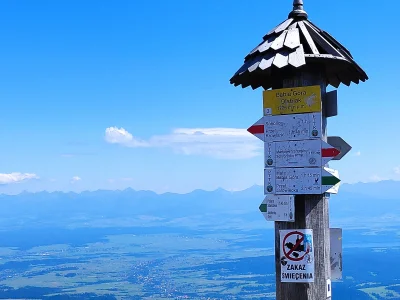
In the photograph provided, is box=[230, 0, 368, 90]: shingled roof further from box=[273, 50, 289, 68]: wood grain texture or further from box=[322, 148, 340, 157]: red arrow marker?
box=[322, 148, 340, 157]: red arrow marker

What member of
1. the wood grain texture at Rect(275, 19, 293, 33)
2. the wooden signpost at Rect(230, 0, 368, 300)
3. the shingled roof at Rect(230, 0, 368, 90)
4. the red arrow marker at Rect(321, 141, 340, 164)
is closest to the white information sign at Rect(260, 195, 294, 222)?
the wooden signpost at Rect(230, 0, 368, 300)

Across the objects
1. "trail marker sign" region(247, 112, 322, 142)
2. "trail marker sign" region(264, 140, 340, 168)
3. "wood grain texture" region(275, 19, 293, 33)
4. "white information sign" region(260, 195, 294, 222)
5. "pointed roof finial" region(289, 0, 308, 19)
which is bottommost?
"white information sign" region(260, 195, 294, 222)

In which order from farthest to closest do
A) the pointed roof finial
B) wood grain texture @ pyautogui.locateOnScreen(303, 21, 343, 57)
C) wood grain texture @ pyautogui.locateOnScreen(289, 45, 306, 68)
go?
the pointed roof finial, wood grain texture @ pyautogui.locateOnScreen(303, 21, 343, 57), wood grain texture @ pyautogui.locateOnScreen(289, 45, 306, 68)

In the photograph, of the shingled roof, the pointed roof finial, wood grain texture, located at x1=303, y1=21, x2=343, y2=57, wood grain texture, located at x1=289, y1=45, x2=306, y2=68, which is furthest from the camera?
the pointed roof finial

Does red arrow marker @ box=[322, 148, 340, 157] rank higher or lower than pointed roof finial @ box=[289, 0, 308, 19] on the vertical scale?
lower

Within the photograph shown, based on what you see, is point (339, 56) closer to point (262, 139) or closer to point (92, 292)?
point (262, 139)

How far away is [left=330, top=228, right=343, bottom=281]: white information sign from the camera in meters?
4.44

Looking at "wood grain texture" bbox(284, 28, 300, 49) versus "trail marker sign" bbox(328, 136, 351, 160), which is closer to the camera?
"wood grain texture" bbox(284, 28, 300, 49)

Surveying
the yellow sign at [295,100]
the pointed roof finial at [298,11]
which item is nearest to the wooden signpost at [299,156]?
the yellow sign at [295,100]

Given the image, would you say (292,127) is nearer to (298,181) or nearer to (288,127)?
(288,127)

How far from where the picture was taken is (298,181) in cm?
426

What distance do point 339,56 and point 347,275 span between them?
562 feet

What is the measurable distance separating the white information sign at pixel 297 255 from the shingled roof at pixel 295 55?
129 centimetres

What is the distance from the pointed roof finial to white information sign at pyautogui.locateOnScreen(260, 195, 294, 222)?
156cm
